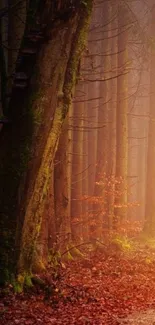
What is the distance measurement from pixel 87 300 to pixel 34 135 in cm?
359

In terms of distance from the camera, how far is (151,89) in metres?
25.8

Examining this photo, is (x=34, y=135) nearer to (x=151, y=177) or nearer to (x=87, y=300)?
(x=87, y=300)

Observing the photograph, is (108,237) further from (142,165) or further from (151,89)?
(142,165)

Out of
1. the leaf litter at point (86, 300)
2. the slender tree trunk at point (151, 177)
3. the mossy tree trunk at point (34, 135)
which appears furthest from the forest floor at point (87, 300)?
the slender tree trunk at point (151, 177)

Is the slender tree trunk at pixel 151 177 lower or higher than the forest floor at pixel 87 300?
higher

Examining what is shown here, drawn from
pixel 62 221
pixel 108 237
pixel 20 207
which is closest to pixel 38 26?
pixel 20 207

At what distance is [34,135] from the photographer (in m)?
8.55

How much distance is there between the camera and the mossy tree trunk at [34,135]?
27.5 ft

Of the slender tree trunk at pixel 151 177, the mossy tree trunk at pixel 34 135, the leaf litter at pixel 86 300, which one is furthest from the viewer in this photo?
the slender tree trunk at pixel 151 177

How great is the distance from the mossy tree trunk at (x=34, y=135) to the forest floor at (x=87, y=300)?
673 mm

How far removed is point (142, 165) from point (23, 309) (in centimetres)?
3953

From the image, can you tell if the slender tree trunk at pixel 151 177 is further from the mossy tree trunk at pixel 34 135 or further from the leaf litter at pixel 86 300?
the mossy tree trunk at pixel 34 135

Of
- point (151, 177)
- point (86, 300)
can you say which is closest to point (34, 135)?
point (86, 300)

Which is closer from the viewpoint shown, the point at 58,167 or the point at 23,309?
the point at 23,309
